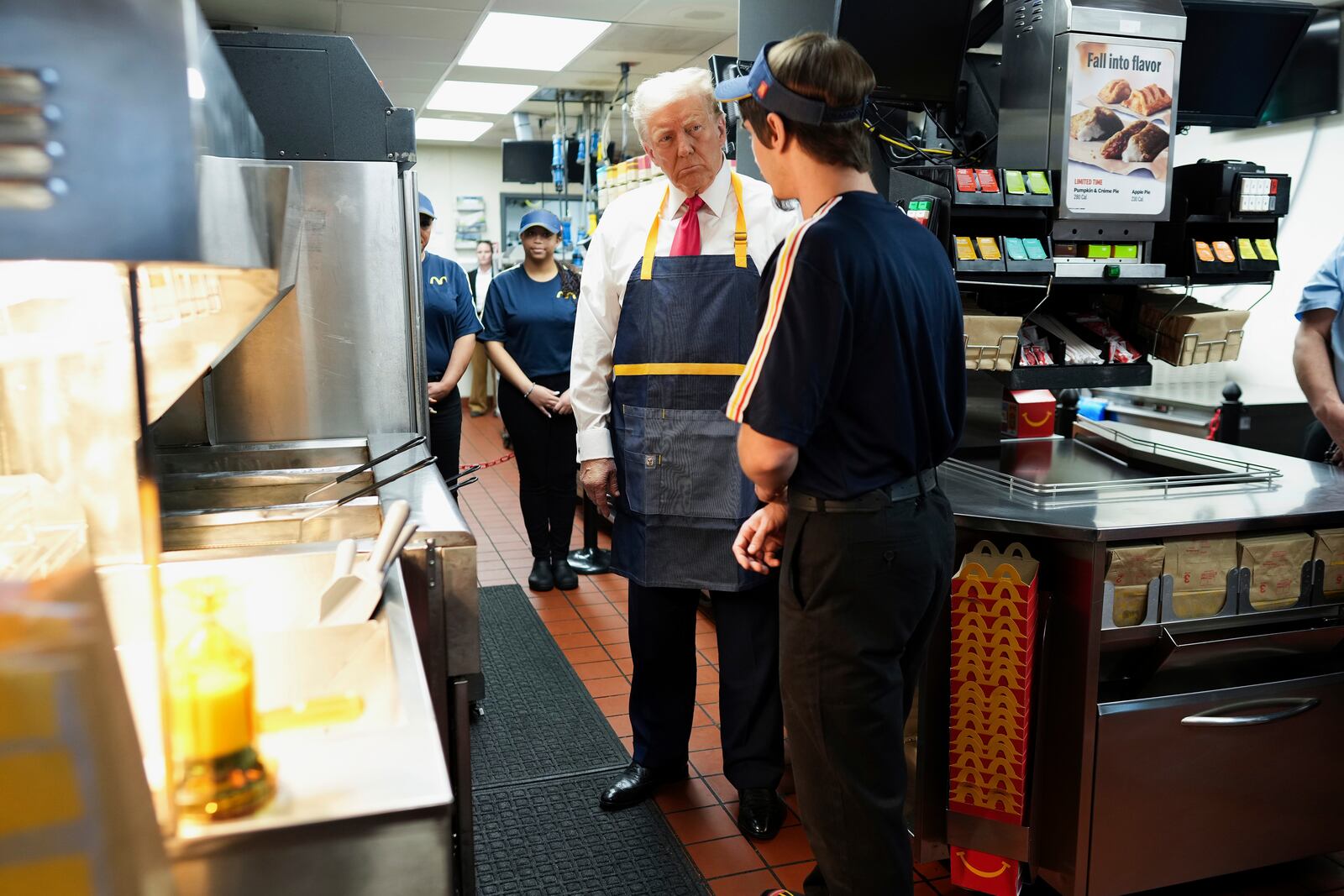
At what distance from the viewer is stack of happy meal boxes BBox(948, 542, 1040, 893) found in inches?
85.4

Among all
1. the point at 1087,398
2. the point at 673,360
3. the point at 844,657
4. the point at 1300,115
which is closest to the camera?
the point at 844,657

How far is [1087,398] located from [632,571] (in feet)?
16.4

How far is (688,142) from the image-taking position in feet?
7.89

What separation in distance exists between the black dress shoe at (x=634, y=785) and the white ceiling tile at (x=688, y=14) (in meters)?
4.73

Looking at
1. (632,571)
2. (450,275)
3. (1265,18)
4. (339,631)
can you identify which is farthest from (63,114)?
(450,275)

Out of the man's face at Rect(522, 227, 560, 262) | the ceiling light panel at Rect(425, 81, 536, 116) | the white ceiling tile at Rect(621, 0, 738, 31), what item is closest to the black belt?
the man's face at Rect(522, 227, 560, 262)

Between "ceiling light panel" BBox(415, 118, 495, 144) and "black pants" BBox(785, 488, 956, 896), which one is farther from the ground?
"ceiling light panel" BBox(415, 118, 495, 144)

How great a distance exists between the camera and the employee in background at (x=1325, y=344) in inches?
113

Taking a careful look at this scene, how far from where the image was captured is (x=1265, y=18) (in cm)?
279

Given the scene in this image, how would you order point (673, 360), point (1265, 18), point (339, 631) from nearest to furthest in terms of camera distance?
point (339, 631) < point (673, 360) < point (1265, 18)

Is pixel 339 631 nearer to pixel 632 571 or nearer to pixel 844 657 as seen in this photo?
pixel 844 657

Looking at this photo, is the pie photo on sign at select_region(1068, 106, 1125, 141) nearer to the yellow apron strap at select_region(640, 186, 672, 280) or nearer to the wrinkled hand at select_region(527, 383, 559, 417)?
the yellow apron strap at select_region(640, 186, 672, 280)

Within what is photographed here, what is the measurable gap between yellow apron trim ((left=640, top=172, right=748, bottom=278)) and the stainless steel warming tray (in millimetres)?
763

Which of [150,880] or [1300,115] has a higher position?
[1300,115]
